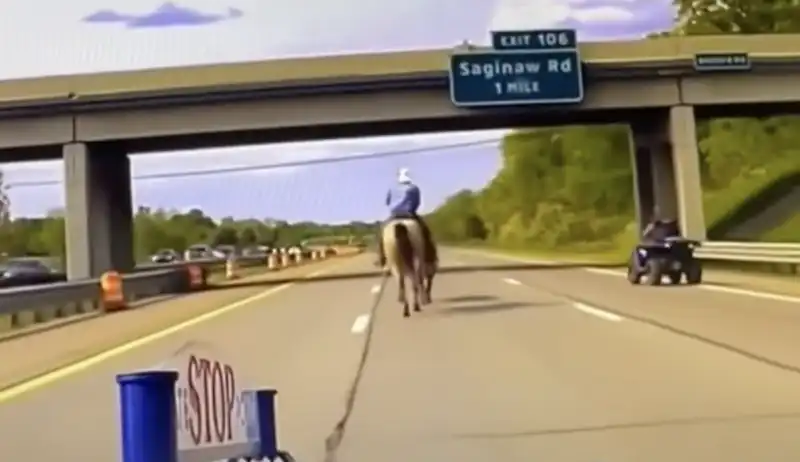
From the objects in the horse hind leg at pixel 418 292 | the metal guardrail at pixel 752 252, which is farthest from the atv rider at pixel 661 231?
the horse hind leg at pixel 418 292

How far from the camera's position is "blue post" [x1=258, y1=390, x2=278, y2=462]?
681 cm

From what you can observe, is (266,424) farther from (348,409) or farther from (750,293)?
(750,293)

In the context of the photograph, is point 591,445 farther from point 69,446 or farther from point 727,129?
point 727,129

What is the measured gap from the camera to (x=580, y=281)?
3741 cm

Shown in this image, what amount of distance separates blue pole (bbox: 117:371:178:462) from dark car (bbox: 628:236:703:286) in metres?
25.1

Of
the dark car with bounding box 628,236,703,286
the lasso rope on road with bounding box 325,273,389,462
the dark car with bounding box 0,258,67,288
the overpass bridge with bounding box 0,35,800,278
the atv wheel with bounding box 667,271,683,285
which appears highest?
the overpass bridge with bounding box 0,35,800,278

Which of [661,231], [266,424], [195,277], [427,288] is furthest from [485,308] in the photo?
[195,277]

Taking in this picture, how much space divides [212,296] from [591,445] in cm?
3068

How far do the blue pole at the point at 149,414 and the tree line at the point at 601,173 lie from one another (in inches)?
2188

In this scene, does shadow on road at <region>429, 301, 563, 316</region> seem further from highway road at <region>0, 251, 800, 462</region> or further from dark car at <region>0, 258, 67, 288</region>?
dark car at <region>0, 258, 67, 288</region>

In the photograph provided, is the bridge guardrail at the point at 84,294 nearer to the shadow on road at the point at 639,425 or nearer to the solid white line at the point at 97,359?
the solid white line at the point at 97,359

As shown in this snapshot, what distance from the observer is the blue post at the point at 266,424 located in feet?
22.4

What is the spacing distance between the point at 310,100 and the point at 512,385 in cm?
3513

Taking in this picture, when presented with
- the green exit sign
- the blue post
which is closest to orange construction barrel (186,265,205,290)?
the green exit sign
